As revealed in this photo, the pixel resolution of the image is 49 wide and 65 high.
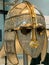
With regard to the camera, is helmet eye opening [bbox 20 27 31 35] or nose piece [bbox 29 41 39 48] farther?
helmet eye opening [bbox 20 27 31 35]

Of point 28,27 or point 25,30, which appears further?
point 25,30

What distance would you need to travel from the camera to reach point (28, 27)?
2502 millimetres

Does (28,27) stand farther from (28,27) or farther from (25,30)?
(25,30)

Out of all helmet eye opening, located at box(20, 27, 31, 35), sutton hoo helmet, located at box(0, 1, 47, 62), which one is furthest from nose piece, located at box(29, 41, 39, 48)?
helmet eye opening, located at box(20, 27, 31, 35)

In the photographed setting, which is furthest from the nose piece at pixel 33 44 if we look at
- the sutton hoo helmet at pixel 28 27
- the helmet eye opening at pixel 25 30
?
the helmet eye opening at pixel 25 30

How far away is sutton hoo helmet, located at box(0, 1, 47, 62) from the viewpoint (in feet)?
8.20

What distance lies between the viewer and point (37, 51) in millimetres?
2705

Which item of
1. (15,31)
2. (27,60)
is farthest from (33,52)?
(27,60)

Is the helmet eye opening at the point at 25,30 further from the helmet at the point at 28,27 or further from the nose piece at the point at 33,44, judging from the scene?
the nose piece at the point at 33,44

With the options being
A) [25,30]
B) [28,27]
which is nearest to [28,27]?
[28,27]

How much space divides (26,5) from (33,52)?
36 cm

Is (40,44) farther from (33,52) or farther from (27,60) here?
(27,60)

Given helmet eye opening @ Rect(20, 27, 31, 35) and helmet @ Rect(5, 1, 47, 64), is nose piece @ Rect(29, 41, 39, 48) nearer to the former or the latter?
helmet @ Rect(5, 1, 47, 64)

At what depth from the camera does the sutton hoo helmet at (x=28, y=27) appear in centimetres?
250
